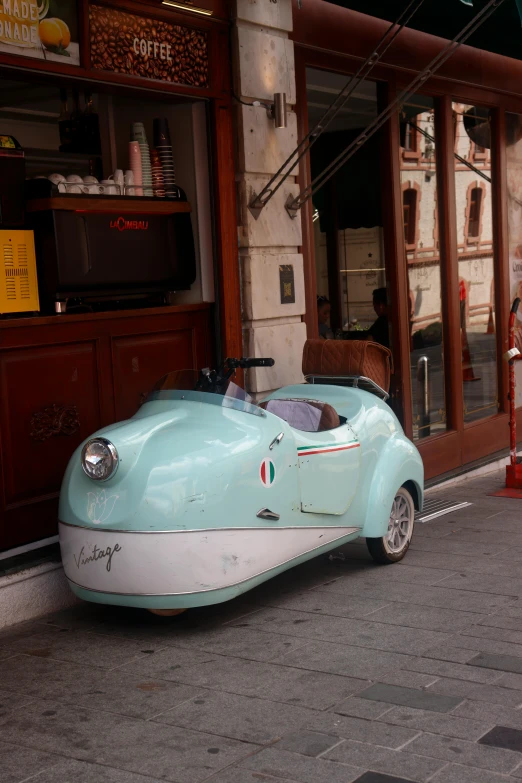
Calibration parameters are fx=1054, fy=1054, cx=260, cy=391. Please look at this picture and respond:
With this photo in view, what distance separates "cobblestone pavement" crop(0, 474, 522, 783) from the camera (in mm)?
3832

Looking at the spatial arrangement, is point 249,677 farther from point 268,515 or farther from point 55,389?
point 55,389

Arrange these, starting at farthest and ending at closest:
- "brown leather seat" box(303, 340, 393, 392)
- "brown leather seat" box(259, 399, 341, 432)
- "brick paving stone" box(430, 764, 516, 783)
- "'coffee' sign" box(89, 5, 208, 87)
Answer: "brown leather seat" box(303, 340, 393, 392)
"'coffee' sign" box(89, 5, 208, 87)
"brown leather seat" box(259, 399, 341, 432)
"brick paving stone" box(430, 764, 516, 783)

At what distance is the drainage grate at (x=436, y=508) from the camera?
27.1ft

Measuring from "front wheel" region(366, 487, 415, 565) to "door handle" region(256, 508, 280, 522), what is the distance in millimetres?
1237

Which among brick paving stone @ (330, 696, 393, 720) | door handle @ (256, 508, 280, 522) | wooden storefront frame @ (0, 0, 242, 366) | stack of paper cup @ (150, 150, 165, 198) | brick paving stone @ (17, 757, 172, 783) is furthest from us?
stack of paper cup @ (150, 150, 165, 198)

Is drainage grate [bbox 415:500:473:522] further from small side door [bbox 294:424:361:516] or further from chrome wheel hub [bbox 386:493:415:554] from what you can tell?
small side door [bbox 294:424:361:516]

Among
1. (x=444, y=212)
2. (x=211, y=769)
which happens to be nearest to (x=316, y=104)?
(x=444, y=212)

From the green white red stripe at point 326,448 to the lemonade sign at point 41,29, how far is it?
8.79 ft

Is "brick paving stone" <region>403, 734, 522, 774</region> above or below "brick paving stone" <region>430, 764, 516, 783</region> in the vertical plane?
below

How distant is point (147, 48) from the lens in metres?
6.77

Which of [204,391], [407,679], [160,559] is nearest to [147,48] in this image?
[204,391]

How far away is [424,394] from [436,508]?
147 cm

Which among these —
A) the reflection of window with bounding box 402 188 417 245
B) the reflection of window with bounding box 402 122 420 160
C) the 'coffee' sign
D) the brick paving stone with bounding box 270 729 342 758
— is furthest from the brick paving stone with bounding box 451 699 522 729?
the reflection of window with bounding box 402 122 420 160

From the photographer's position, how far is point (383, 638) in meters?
5.26
